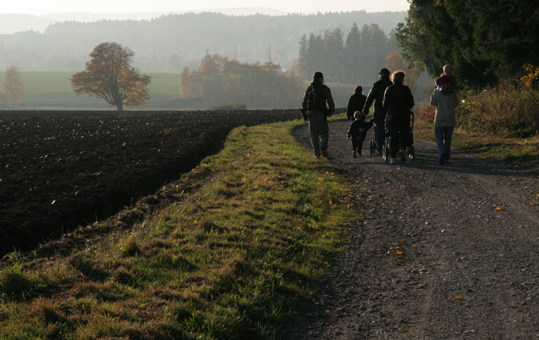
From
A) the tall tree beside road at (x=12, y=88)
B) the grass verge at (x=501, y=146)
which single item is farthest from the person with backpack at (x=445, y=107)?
the tall tree beside road at (x=12, y=88)

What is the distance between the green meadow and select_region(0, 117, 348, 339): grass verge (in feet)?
345

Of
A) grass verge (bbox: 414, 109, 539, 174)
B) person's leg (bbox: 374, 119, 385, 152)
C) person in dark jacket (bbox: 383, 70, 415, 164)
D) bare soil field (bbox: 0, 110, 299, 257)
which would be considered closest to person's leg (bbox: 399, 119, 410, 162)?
person in dark jacket (bbox: 383, 70, 415, 164)

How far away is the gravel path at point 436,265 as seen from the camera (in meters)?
4.12

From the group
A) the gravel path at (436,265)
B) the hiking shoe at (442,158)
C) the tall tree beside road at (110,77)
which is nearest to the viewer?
the gravel path at (436,265)

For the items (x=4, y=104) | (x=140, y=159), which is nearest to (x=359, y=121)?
(x=140, y=159)

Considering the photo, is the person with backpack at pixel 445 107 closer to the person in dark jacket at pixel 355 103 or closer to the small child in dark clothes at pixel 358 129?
the small child in dark clothes at pixel 358 129

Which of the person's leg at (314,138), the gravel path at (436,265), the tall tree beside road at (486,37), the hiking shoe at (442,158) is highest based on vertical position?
the tall tree beside road at (486,37)

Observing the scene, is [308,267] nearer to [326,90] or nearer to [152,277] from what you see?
[152,277]

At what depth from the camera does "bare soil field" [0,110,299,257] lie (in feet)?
25.0

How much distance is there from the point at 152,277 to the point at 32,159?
33.7ft

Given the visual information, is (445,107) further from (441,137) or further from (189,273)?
(189,273)

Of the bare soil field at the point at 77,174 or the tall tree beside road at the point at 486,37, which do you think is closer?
the bare soil field at the point at 77,174

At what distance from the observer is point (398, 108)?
38.1ft

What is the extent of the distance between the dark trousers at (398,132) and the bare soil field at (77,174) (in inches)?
230
